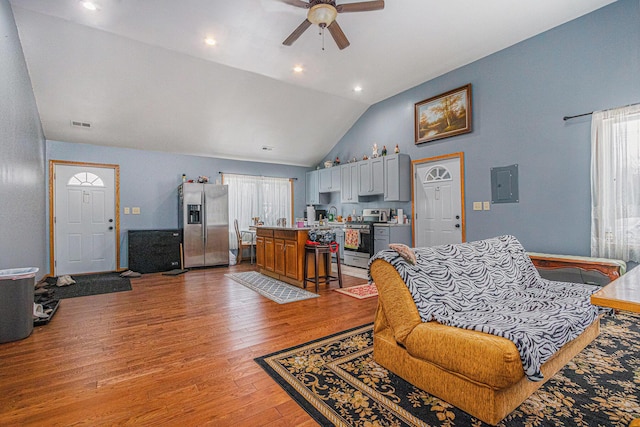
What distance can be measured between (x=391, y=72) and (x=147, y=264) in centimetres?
576

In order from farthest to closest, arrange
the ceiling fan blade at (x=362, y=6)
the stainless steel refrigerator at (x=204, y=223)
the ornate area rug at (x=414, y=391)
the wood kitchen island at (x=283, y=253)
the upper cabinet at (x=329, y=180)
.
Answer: the upper cabinet at (x=329, y=180)
the stainless steel refrigerator at (x=204, y=223)
the wood kitchen island at (x=283, y=253)
the ceiling fan blade at (x=362, y=6)
the ornate area rug at (x=414, y=391)

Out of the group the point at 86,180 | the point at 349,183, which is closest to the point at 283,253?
the point at 349,183

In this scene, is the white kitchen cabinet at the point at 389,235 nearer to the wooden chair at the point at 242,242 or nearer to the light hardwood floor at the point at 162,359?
the light hardwood floor at the point at 162,359

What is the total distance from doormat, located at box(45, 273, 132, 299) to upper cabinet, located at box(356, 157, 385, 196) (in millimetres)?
4573

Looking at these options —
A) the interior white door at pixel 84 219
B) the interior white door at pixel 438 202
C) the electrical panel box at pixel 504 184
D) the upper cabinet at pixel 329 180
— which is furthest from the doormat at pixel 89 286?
the electrical panel box at pixel 504 184

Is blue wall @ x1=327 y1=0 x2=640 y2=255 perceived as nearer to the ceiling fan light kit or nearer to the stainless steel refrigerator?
the ceiling fan light kit

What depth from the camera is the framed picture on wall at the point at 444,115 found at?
16.2 ft

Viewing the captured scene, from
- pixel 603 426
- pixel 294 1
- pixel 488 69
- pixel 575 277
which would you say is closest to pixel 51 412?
pixel 603 426

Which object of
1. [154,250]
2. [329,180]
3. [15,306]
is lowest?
[15,306]

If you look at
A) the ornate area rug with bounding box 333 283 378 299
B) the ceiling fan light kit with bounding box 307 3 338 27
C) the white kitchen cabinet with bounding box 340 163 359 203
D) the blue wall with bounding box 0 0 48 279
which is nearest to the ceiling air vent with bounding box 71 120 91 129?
the blue wall with bounding box 0 0 48 279

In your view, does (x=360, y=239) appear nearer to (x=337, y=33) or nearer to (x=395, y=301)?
(x=337, y=33)

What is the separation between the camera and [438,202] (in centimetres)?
541

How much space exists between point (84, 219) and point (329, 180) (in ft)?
17.0

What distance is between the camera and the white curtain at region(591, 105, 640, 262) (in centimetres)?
338
